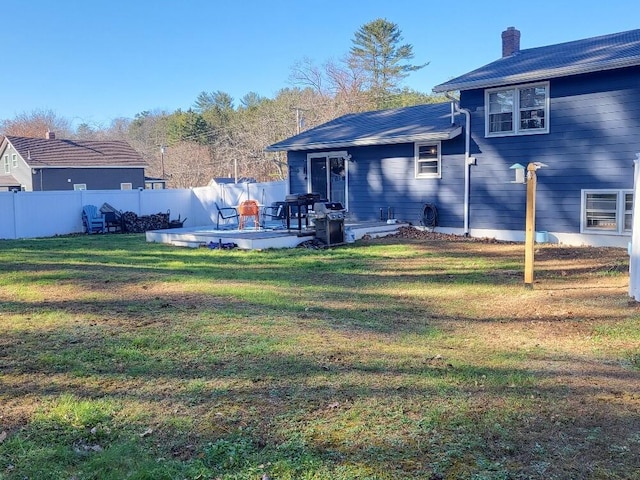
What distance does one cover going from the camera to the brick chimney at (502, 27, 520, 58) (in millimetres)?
14414

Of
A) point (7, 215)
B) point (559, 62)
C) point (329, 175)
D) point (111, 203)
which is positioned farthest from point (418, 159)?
point (7, 215)

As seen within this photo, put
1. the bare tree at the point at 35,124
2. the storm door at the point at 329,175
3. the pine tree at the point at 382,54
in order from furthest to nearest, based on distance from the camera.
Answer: the bare tree at the point at 35,124
the pine tree at the point at 382,54
the storm door at the point at 329,175

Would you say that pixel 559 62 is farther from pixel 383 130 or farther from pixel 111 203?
pixel 111 203

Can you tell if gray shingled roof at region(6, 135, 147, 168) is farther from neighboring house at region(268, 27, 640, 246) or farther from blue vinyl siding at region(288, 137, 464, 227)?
blue vinyl siding at region(288, 137, 464, 227)

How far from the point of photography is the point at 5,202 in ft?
50.8

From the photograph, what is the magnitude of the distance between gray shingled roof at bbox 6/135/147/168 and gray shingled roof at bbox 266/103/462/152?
17.6 meters

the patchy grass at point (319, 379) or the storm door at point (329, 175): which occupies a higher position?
the storm door at point (329, 175)

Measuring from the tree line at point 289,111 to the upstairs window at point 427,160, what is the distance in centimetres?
1552

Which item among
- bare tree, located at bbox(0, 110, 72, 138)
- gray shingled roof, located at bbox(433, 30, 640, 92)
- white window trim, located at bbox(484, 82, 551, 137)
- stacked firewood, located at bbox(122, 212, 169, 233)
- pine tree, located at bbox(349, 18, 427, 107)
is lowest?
stacked firewood, located at bbox(122, 212, 169, 233)

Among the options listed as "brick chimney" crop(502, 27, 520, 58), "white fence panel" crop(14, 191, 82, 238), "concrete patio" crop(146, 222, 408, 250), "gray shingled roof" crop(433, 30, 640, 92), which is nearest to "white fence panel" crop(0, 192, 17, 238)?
"white fence panel" crop(14, 191, 82, 238)

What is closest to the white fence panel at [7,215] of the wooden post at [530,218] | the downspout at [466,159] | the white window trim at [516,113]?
the downspout at [466,159]

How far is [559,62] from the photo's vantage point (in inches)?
449

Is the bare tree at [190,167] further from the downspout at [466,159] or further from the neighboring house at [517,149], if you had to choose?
the downspout at [466,159]

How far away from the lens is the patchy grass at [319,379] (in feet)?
8.66
